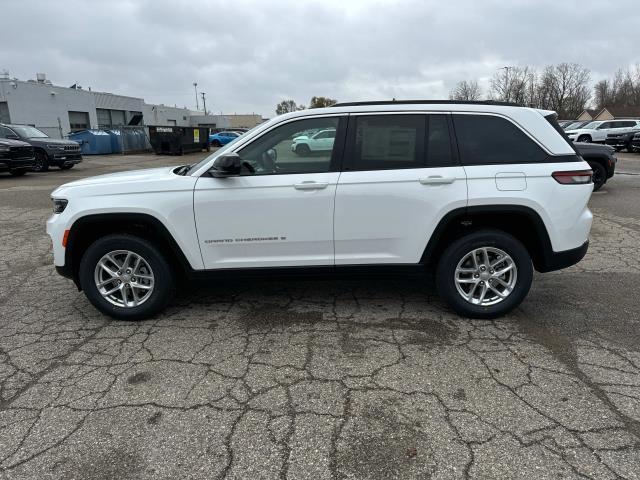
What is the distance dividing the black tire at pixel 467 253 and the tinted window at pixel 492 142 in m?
0.62

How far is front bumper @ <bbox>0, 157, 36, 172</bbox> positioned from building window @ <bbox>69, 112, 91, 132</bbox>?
23628 millimetres

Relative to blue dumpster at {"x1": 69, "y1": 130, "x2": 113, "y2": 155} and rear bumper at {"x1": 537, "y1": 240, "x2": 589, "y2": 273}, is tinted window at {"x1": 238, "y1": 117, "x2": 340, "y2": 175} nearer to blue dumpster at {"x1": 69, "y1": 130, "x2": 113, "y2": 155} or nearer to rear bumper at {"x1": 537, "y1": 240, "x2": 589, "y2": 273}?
rear bumper at {"x1": 537, "y1": 240, "x2": 589, "y2": 273}

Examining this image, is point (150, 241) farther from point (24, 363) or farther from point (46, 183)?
point (46, 183)

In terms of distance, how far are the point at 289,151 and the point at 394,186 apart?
0.94 metres

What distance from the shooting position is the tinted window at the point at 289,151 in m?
3.82

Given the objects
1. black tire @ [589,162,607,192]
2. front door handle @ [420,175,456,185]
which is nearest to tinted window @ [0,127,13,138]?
front door handle @ [420,175,456,185]

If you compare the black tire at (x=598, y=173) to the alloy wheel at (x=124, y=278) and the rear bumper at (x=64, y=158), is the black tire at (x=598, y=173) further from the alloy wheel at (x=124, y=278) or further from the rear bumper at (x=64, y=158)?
the rear bumper at (x=64, y=158)

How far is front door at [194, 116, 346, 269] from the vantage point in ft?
12.3

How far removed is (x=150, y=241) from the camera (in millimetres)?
3963

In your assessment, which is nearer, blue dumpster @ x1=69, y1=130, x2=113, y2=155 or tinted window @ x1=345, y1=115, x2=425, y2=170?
tinted window @ x1=345, y1=115, x2=425, y2=170

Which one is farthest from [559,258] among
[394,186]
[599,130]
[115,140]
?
[115,140]

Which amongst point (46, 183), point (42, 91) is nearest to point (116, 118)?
point (42, 91)

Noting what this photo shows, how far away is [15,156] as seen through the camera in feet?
50.3

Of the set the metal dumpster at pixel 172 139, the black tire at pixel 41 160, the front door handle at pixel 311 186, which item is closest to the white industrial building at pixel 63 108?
the metal dumpster at pixel 172 139
